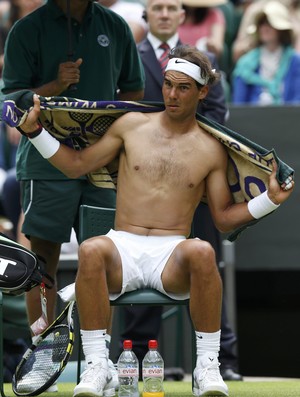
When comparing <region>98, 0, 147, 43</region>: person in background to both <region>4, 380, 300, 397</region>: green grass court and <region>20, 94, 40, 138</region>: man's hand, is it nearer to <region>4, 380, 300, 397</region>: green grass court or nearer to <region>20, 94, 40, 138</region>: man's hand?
<region>4, 380, 300, 397</region>: green grass court

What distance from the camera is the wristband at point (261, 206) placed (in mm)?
6637

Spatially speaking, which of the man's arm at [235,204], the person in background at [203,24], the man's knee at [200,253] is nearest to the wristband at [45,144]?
the man's arm at [235,204]

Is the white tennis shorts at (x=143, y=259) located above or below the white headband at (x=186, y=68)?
below

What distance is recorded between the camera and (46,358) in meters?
6.88

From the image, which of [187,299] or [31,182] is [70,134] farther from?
[187,299]

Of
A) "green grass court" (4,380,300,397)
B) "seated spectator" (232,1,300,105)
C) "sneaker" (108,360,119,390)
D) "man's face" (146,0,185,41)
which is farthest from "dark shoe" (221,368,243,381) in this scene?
"seated spectator" (232,1,300,105)

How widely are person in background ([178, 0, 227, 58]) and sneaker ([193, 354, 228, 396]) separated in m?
5.18

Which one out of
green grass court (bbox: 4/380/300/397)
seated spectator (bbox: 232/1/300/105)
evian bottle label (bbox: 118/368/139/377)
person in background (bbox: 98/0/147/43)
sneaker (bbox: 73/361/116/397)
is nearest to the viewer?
sneaker (bbox: 73/361/116/397)

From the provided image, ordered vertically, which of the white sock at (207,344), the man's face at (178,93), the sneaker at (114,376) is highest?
the man's face at (178,93)

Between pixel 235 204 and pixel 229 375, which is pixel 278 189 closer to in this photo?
pixel 235 204

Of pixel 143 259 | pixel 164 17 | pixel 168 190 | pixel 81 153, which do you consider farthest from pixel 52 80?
pixel 164 17

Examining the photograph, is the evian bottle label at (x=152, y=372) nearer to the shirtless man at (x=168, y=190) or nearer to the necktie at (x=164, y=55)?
the shirtless man at (x=168, y=190)

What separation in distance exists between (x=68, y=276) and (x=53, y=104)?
264 cm

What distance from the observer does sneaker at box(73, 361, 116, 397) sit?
6234mm
